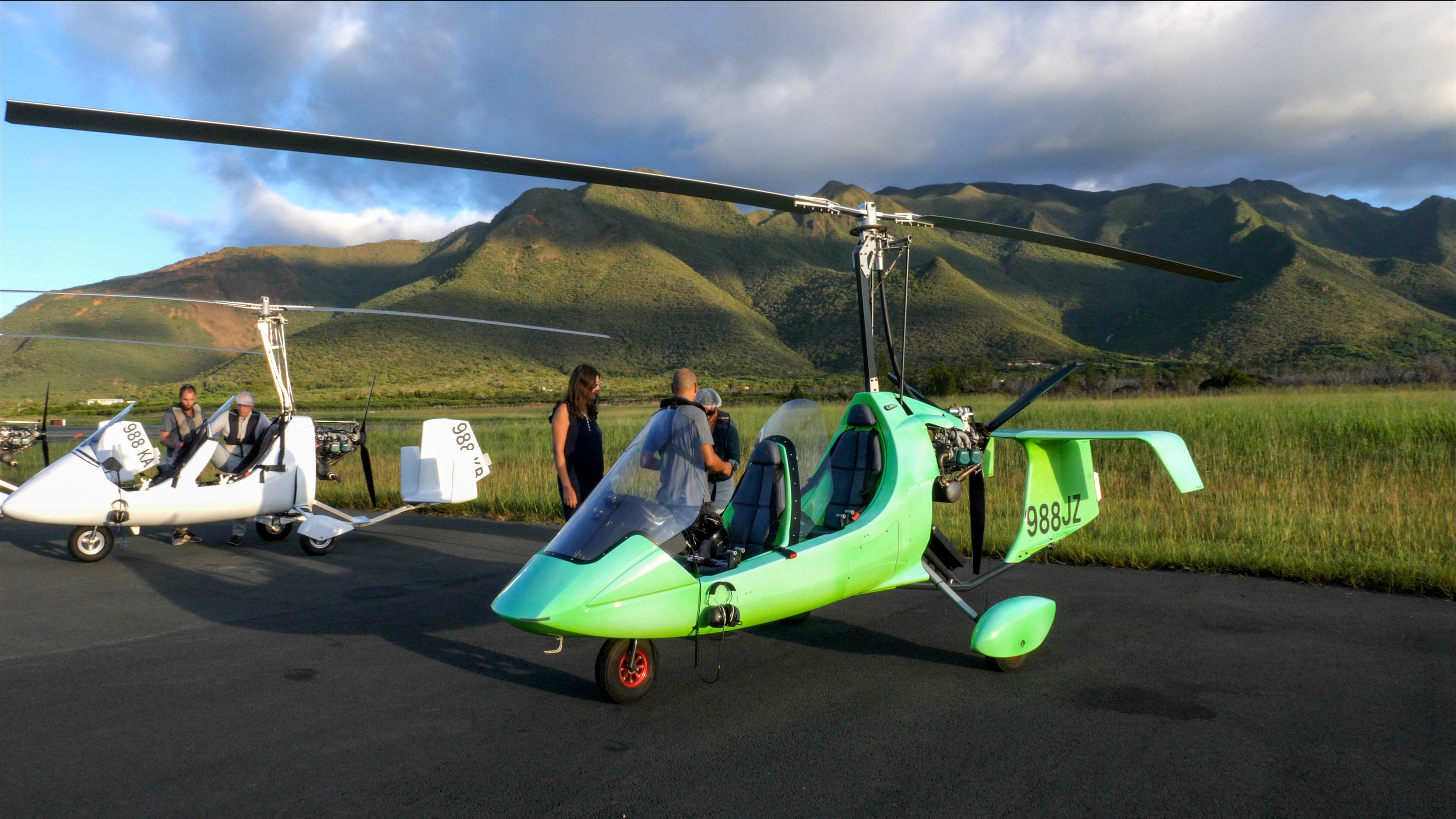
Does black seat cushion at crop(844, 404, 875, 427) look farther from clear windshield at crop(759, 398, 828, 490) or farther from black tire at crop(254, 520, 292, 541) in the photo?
black tire at crop(254, 520, 292, 541)

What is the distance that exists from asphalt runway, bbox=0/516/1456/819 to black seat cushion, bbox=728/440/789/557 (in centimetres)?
83

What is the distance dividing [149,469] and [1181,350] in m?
63.8

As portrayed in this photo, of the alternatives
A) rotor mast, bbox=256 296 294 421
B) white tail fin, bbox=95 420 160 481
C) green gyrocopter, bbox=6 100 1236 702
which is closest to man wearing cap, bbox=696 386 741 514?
green gyrocopter, bbox=6 100 1236 702

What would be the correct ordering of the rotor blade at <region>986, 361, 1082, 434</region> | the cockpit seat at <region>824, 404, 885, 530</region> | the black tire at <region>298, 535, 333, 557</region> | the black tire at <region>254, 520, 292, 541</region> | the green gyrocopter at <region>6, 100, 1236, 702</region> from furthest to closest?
the black tire at <region>254, 520, 292, 541</region>, the black tire at <region>298, 535, 333, 557</region>, the cockpit seat at <region>824, 404, 885, 530</region>, the rotor blade at <region>986, 361, 1082, 434</region>, the green gyrocopter at <region>6, 100, 1236, 702</region>

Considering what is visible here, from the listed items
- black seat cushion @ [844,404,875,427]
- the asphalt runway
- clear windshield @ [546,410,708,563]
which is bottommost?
the asphalt runway

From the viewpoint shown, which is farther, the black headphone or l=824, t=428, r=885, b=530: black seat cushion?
l=824, t=428, r=885, b=530: black seat cushion

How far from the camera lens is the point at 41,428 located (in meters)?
12.5

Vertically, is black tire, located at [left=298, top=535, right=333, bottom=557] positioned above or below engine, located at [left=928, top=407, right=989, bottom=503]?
below

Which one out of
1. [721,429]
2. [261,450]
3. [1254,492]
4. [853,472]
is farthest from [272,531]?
[1254,492]

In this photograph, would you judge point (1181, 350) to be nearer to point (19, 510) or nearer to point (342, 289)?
point (19, 510)

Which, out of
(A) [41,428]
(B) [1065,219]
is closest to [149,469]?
(A) [41,428]

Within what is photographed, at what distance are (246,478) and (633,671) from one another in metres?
7.53

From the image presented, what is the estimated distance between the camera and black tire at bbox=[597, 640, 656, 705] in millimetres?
4602

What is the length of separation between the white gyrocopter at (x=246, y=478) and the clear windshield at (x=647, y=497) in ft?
13.1
